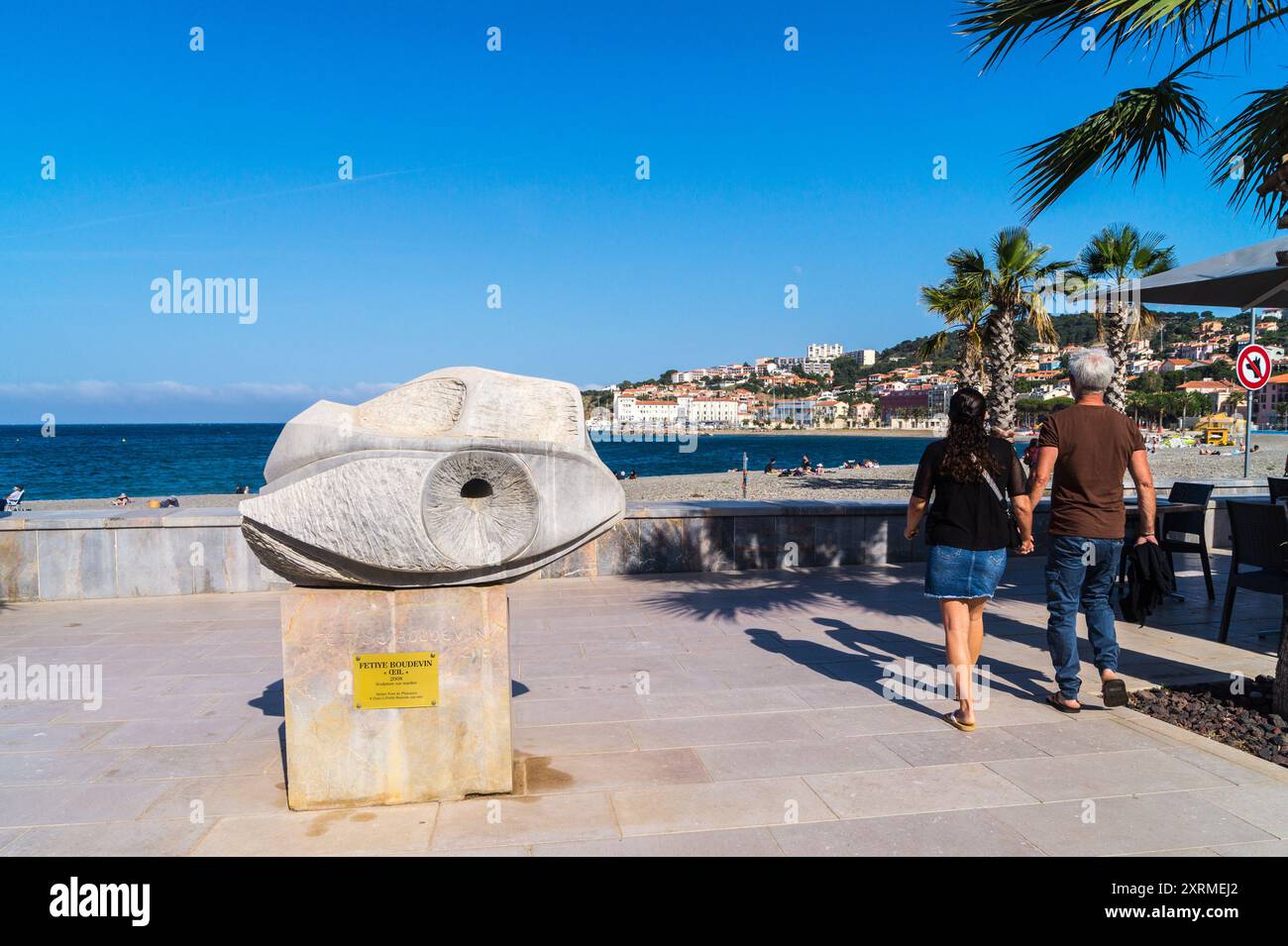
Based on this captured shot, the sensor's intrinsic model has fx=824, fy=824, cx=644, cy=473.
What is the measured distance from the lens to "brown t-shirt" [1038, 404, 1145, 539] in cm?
452

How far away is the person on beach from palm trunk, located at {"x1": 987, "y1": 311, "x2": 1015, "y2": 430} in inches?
694

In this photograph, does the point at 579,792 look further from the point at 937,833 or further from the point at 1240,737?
the point at 1240,737

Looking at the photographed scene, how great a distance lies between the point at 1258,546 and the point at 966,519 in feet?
10.7

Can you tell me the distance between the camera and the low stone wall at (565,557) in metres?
7.99

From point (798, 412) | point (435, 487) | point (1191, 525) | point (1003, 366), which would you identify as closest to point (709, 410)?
point (798, 412)

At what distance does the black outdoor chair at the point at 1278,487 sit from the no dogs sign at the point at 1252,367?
386 centimetres

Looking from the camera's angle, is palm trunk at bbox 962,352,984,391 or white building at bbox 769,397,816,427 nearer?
palm trunk at bbox 962,352,984,391

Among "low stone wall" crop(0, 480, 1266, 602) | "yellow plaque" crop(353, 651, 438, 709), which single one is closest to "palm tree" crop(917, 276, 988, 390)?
"low stone wall" crop(0, 480, 1266, 602)

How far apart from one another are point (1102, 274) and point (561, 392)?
928 inches

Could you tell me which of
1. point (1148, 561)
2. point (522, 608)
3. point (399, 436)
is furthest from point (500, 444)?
point (1148, 561)

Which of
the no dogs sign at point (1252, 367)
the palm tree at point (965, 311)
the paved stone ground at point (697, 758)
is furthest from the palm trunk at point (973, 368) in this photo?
the paved stone ground at point (697, 758)

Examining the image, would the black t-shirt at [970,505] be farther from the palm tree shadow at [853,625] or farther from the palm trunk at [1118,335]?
the palm trunk at [1118,335]

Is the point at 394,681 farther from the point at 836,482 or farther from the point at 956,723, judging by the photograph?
the point at 836,482

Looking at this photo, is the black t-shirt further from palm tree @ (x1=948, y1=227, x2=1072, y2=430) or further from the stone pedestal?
palm tree @ (x1=948, y1=227, x2=1072, y2=430)
